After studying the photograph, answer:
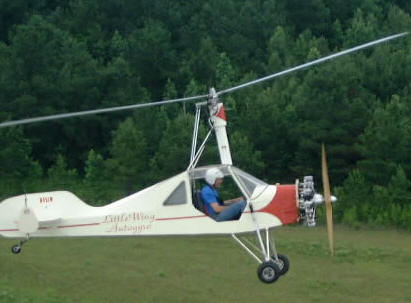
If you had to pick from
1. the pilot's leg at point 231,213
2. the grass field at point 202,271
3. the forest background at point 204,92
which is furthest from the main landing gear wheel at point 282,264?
the forest background at point 204,92

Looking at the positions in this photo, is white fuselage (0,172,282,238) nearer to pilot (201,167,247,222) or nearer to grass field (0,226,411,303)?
pilot (201,167,247,222)

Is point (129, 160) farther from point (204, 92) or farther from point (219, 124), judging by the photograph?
point (219, 124)

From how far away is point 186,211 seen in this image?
12.1 meters

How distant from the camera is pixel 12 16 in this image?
64000mm

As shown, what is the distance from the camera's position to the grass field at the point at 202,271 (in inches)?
869

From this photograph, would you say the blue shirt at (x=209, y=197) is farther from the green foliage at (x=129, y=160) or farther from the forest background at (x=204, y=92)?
the green foliage at (x=129, y=160)

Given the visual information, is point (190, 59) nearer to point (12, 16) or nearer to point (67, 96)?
point (67, 96)

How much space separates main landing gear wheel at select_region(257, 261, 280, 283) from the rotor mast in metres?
1.43

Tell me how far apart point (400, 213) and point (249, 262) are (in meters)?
7.10

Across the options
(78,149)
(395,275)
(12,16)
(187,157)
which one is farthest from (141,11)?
(395,275)

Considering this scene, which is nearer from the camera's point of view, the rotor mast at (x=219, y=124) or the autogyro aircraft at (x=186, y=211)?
the autogyro aircraft at (x=186, y=211)

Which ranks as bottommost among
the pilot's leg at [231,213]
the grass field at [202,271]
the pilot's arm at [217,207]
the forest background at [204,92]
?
the grass field at [202,271]

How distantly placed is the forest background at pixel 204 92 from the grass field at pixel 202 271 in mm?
4128

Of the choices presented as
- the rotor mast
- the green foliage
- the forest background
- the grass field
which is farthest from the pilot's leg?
the green foliage
